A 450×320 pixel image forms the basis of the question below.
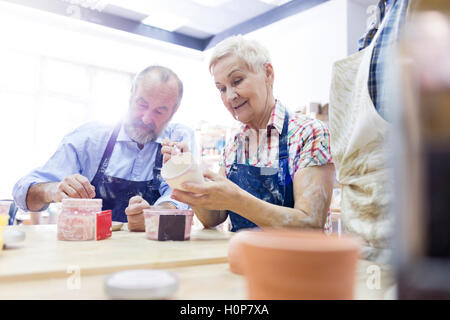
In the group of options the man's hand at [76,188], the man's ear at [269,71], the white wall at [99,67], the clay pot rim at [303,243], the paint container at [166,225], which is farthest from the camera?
the white wall at [99,67]

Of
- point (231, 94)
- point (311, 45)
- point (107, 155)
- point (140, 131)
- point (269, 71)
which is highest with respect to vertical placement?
point (311, 45)

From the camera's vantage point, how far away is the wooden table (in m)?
0.58

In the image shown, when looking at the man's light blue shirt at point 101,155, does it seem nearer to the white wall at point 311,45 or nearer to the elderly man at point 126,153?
the elderly man at point 126,153

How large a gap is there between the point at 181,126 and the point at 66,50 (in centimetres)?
613

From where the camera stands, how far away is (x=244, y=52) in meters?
1.57

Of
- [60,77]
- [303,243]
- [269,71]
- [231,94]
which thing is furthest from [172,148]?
[60,77]

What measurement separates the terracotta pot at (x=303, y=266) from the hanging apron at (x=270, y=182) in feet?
3.39

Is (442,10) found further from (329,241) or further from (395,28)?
(395,28)

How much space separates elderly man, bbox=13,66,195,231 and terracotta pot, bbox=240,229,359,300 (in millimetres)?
1371

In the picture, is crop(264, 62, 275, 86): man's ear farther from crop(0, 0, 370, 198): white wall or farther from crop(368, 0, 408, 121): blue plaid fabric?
crop(0, 0, 370, 198): white wall

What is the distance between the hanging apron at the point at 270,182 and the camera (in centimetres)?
148

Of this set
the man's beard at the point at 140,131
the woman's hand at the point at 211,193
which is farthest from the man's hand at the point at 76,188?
the man's beard at the point at 140,131

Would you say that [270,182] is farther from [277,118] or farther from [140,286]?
[140,286]

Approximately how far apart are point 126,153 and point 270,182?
0.95 metres
